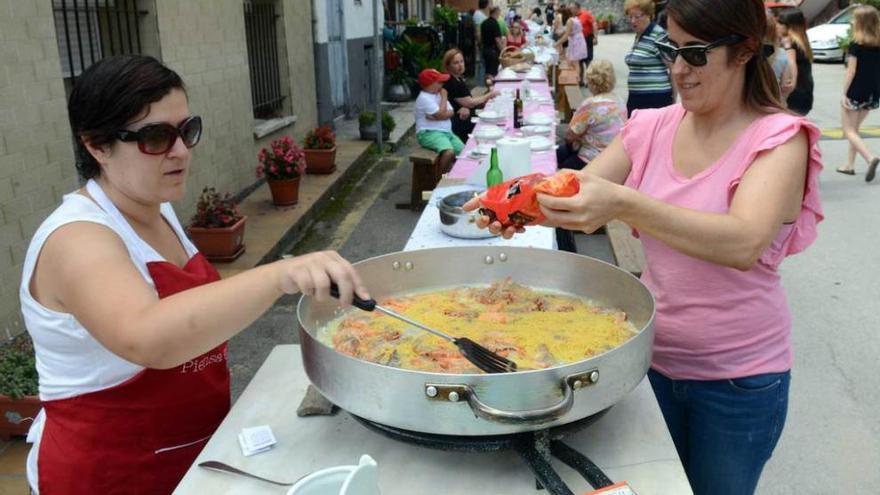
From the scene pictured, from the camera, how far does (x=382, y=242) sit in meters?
7.05

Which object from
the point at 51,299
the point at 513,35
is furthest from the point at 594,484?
the point at 513,35

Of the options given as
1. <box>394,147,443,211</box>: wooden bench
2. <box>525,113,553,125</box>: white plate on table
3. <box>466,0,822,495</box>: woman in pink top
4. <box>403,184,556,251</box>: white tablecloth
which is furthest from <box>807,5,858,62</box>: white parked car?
<box>466,0,822,495</box>: woman in pink top

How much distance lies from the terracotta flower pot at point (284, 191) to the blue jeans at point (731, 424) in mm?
5897

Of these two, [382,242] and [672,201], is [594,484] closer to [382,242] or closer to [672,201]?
[672,201]

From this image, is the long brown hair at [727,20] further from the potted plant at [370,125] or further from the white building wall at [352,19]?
the potted plant at [370,125]

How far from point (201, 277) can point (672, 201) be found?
1.21 meters

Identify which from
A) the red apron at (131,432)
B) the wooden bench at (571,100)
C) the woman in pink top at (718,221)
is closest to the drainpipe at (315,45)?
the wooden bench at (571,100)

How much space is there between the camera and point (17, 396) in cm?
338

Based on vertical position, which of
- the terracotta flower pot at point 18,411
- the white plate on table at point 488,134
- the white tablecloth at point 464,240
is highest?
the white plate on table at point 488,134

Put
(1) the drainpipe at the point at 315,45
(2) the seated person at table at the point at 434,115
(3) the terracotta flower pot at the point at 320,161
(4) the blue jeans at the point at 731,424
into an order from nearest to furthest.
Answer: (4) the blue jeans at the point at 731,424 → (2) the seated person at table at the point at 434,115 → (3) the terracotta flower pot at the point at 320,161 → (1) the drainpipe at the point at 315,45

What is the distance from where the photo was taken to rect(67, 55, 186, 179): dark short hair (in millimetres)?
1663

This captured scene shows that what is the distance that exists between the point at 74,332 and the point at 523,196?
106cm

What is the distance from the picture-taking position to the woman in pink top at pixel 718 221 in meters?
1.68

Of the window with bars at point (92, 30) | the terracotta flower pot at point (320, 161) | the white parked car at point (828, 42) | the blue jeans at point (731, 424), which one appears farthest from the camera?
the white parked car at point (828, 42)
